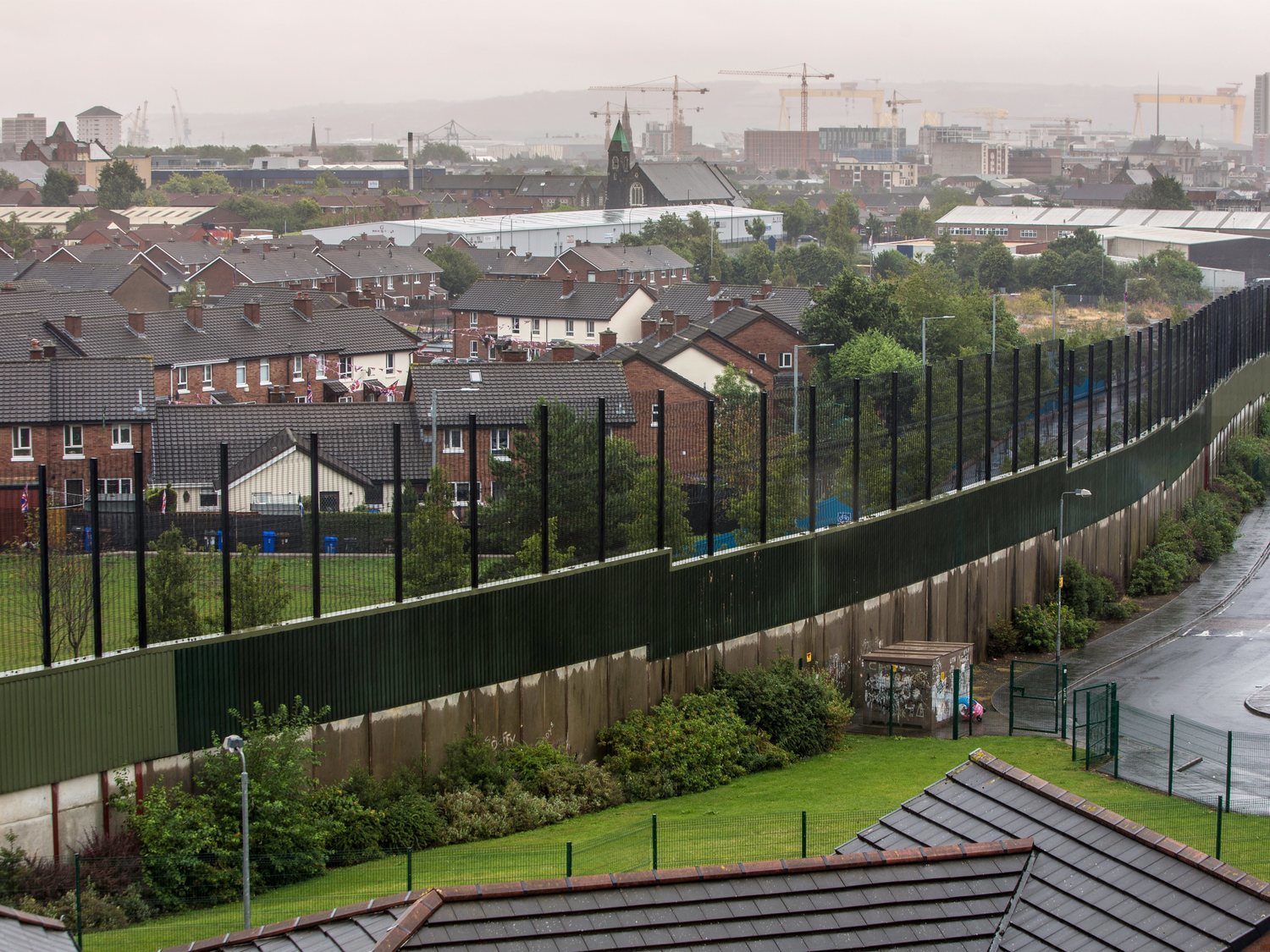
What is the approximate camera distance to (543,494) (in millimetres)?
28281

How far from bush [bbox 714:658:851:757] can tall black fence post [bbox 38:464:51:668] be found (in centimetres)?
1240

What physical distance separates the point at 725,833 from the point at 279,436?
34.6 feet

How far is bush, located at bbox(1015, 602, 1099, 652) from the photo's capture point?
129 ft

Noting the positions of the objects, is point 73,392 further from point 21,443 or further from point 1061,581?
point 1061,581

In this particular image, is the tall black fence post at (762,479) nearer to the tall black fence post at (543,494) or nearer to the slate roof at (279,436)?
the tall black fence post at (543,494)

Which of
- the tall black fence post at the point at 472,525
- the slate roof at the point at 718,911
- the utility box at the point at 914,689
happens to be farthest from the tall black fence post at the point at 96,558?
the utility box at the point at 914,689

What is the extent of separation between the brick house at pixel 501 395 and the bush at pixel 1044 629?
10.5 meters

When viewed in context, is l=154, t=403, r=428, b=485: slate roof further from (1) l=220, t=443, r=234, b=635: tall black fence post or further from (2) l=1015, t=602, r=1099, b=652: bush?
(2) l=1015, t=602, r=1099, b=652: bush

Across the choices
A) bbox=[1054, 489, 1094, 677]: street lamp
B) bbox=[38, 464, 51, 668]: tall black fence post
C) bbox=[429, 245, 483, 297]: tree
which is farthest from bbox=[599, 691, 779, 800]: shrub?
bbox=[429, 245, 483, 297]: tree

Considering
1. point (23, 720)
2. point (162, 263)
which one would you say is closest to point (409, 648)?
point (23, 720)

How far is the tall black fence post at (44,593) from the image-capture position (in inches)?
865

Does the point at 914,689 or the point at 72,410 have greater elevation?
the point at 72,410

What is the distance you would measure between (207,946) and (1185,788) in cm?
1645

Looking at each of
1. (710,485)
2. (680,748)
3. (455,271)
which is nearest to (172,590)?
(680,748)
